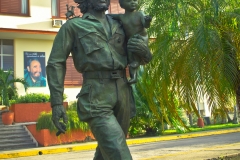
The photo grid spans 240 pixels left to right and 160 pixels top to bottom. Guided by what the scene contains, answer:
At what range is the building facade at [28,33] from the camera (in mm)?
21612

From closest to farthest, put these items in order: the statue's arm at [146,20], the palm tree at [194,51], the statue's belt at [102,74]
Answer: the statue's belt at [102,74]
the statue's arm at [146,20]
the palm tree at [194,51]

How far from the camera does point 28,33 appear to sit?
71.1 feet

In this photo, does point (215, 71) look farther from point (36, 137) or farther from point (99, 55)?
point (36, 137)

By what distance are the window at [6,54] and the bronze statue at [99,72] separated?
1916 cm

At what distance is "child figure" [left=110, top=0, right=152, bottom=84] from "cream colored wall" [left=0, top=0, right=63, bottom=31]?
18.0 meters

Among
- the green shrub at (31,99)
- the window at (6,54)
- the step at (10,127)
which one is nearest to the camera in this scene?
the step at (10,127)

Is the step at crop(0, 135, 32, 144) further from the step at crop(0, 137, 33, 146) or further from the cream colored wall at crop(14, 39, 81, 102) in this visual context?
the cream colored wall at crop(14, 39, 81, 102)

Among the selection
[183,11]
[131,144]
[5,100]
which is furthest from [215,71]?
[5,100]

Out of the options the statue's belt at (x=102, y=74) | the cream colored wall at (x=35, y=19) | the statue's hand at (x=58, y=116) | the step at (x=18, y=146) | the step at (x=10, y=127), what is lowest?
the step at (x=18, y=146)

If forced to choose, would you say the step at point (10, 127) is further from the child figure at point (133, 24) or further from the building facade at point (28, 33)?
the child figure at point (133, 24)

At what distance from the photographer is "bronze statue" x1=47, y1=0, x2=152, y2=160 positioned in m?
3.74

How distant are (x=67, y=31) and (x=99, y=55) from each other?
388mm

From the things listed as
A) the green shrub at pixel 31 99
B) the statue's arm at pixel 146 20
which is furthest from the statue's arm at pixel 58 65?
the green shrub at pixel 31 99

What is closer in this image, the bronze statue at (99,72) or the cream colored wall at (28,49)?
the bronze statue at (99,72)
